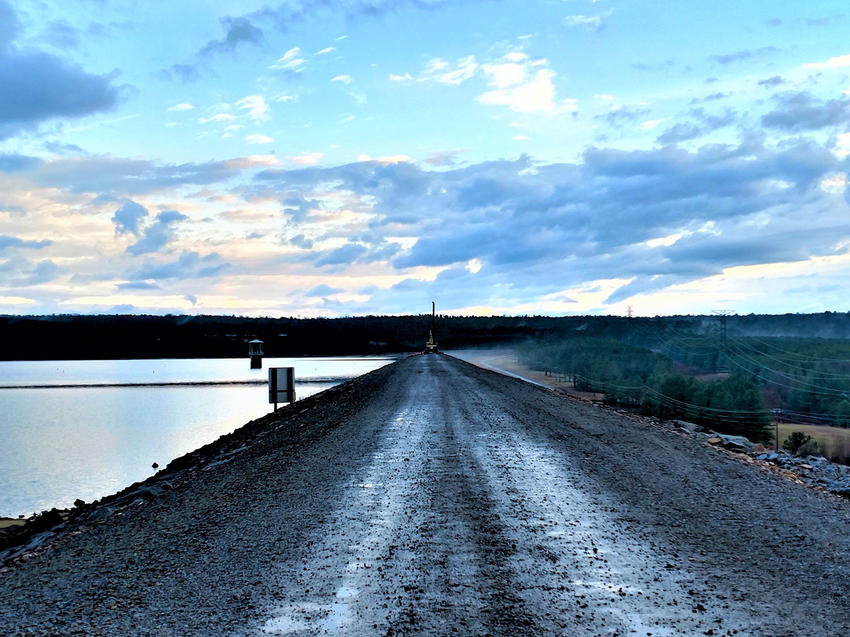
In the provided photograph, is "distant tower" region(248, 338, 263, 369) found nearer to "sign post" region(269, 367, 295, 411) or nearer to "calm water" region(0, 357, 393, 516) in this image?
"calm water" region(0, 357, 393, 516)

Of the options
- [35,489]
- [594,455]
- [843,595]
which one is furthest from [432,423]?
[35,489]

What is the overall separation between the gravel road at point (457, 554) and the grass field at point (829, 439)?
23.9 meters

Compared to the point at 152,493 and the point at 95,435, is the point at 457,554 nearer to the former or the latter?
the point at 152,493

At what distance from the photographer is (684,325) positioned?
639ft

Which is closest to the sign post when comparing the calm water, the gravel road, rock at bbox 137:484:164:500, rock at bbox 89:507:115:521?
the calm water

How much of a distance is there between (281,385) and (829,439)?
1267 inches

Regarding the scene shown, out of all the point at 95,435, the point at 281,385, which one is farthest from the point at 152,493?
the point at 95,435

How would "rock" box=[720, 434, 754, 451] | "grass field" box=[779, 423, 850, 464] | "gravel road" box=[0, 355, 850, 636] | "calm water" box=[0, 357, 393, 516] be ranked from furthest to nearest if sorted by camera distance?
"grass field" box=[779, 423, 850, 464] → "calm water" box=[0, 357, 393, 516] → "rock" box=[720, 434, 754, 451] → "gravel road" box=[0, 355, 850, 636]

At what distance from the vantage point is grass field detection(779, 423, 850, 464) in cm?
3269

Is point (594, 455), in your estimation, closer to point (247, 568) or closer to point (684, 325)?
point (247, 568)

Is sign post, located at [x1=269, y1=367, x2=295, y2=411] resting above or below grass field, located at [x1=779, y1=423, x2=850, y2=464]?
above

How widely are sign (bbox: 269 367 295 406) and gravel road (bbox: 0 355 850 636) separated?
1561 centimetres

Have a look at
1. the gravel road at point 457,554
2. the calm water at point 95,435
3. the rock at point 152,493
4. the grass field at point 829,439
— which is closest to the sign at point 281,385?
the calm water at point 95,435

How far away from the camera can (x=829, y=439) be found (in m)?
42.3
